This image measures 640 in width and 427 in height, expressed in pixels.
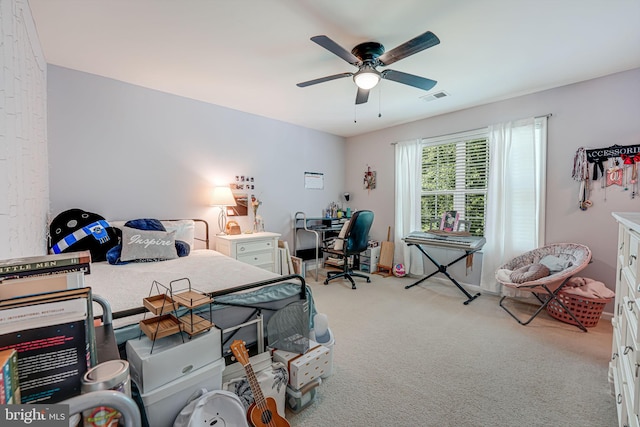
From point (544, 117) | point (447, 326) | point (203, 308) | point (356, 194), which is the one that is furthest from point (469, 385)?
point (356, 194)

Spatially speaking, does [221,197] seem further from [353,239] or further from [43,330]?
[43,330]

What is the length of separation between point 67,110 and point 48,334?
3.05 meters

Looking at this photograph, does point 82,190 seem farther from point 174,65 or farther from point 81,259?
point 81,259

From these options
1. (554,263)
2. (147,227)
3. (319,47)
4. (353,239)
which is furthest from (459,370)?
(147,227)

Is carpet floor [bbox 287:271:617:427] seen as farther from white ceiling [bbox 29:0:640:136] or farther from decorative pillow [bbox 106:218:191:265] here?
white ceiling [bbox 29:0:640:136]

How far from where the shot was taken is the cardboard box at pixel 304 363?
5.17ft

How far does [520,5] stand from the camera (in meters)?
1.77

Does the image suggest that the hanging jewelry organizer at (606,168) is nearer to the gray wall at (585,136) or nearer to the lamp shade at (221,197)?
the gray wall at (585,136)

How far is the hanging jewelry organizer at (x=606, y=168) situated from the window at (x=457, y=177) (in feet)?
3.00

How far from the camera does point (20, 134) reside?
5.23 ft

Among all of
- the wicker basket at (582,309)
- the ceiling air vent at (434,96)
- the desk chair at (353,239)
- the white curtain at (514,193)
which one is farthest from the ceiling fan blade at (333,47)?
the wicker basket at (582,309)

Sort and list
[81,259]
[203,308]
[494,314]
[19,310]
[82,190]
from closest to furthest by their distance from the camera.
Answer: [19,310], [81,259], [203,308], [82,190], [494,314]

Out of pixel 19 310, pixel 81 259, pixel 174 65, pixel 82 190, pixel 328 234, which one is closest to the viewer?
pixel 19 310

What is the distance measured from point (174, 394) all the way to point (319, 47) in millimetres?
2441
